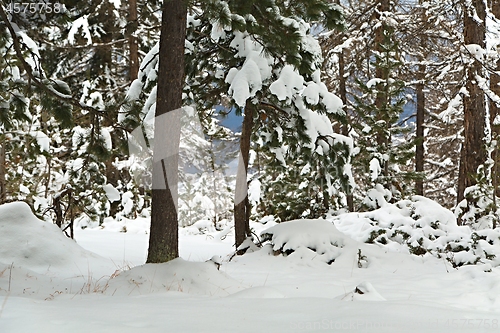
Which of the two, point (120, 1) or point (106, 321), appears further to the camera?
point (120, 1)

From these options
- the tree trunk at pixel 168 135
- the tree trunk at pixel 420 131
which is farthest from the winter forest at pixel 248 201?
the tree trunk at pixel 420 131

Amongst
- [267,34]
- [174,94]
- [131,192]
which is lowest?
[131,192]

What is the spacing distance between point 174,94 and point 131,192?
10.2 m

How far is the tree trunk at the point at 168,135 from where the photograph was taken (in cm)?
465

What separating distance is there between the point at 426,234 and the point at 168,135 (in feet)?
16.7

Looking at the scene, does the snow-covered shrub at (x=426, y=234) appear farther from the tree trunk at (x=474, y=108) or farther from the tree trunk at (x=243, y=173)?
the tree trunk at (x=243, y=173)

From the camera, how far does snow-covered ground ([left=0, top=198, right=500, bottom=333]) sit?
252 cm

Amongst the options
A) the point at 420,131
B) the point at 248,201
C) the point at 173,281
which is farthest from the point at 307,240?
the point at 420,131

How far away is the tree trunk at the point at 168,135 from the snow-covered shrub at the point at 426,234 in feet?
13.9

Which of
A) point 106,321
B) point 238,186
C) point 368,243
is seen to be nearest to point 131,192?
point 238,186

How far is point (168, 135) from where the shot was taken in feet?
15.6

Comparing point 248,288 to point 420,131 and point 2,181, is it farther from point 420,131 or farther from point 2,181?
point 420,131

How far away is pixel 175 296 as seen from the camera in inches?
144

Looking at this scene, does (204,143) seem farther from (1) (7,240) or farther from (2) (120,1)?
(1) (7,240)
